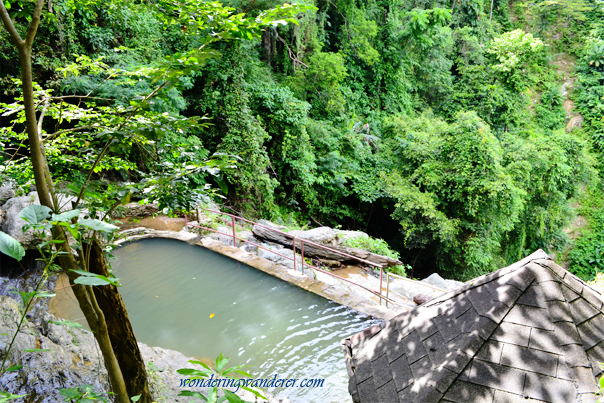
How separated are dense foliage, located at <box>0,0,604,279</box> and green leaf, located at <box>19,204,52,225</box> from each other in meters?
4.75

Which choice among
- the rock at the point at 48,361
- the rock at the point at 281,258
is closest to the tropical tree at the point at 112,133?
the rock at the point at 48,361

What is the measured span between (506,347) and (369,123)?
1446cm

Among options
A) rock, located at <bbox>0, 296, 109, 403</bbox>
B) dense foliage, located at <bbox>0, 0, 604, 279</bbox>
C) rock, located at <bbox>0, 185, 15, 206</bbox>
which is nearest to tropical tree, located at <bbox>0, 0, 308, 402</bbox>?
rock, located at <bbox>0, 296, 109, 403</bbox>

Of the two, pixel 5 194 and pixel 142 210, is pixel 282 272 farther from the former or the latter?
pixel 5 194

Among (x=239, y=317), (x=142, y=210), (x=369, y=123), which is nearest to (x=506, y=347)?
(x=239, y=317)

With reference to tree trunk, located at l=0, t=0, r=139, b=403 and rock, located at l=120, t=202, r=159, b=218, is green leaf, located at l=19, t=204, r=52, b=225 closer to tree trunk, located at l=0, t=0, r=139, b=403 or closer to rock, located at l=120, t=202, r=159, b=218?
tree trunk, located at l=0, t=0, r=139, b=403

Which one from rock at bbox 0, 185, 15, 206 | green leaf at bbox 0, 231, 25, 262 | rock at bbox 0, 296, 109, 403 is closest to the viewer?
green leaf at bbox 0, 231, 25, 262

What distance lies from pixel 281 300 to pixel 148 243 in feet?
12.6

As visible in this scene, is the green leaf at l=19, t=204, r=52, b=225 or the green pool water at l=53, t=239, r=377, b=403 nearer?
the green leaf at l=19, t=204, r=52, b=225

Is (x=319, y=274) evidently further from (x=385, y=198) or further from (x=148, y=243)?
(x=385, y=198)

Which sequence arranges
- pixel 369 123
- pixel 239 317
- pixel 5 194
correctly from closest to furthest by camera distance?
pixel 239 317 < pixel 5 194 < pixel 369 123

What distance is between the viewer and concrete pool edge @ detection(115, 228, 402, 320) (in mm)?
5836

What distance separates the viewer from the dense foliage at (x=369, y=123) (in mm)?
9680

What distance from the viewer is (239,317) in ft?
18.9
